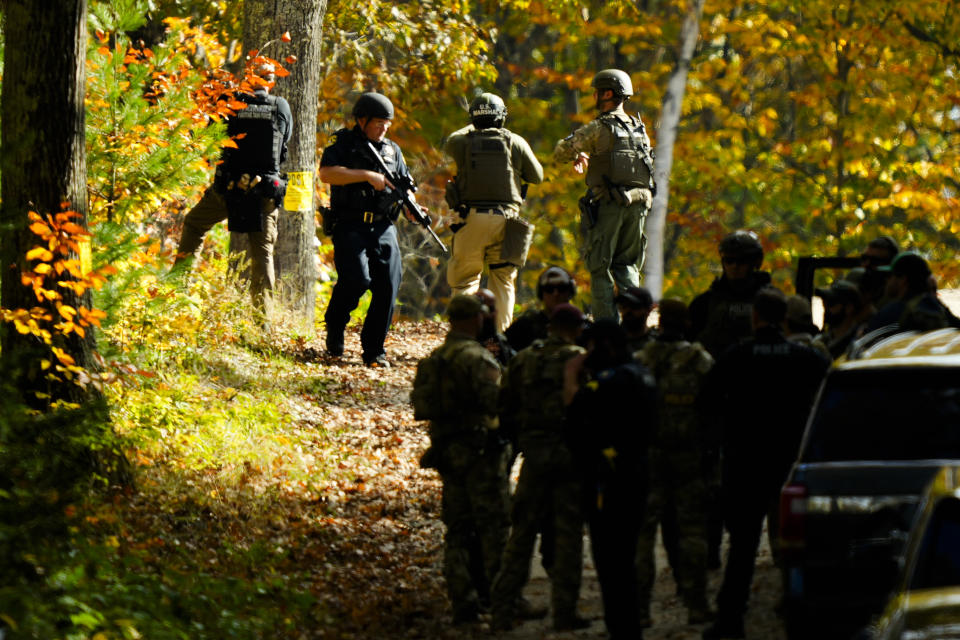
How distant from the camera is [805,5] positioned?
21.8 m

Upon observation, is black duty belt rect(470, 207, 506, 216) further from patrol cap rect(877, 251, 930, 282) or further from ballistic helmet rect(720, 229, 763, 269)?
patrol cap rect(877, 251, 930, 282)

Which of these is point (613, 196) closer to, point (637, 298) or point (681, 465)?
point (637, 298)

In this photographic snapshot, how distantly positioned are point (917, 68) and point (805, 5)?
241 centimetres

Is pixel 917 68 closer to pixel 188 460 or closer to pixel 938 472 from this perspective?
pixel 188 460

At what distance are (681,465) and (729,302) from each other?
1.18 m

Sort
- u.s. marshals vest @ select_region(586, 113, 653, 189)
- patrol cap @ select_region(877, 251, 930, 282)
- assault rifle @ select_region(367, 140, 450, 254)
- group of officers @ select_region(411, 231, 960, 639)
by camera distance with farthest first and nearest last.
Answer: assault rifle @ select_region(367, 140, 450, 254) → u.s. marshals vest @ select_region(586, 113, 653, 189) → patrol cap @ select_region(877, 251, 930, 282) → group of officers @ select_region(411, 231, 960, 639)

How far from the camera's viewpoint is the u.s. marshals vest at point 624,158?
442 inches

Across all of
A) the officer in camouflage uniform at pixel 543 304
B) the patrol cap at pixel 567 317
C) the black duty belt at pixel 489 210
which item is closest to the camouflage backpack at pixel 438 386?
the patrol cap at pixel 567 317

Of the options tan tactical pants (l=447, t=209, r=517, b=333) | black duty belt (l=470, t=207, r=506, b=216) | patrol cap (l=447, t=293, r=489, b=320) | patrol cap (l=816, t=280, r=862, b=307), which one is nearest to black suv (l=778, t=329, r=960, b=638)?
patrol cap (l=447, t=293, r=489, b=320)

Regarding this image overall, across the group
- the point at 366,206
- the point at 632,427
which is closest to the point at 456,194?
the point at 366,206

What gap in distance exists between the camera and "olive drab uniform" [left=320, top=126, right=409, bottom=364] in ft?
38.4

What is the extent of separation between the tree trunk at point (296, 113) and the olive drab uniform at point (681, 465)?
7085mm

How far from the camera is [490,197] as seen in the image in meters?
11.7

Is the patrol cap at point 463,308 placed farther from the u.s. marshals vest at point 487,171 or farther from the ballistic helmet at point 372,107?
the ballistic helmet at point 372,107
